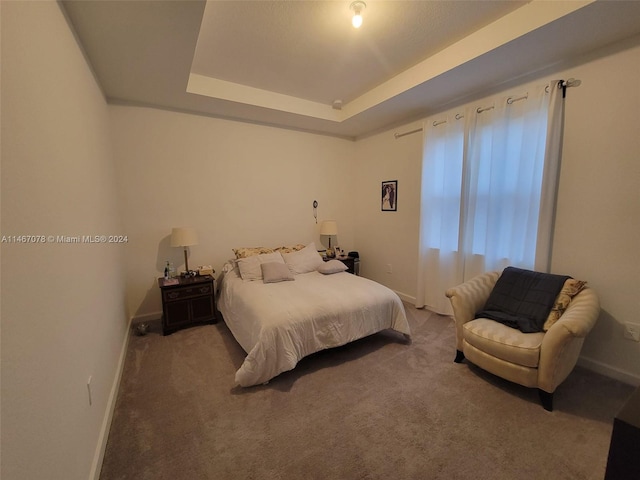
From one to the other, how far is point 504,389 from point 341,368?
50.8 inches

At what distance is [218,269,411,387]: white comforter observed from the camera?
220 centimetres

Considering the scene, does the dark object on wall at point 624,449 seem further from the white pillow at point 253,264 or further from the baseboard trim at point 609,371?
the white pillow at point 253,264

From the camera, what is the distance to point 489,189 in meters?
2.95

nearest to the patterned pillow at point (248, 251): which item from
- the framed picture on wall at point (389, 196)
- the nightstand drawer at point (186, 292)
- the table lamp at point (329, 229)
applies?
the nightstand drawer at point (186, 292)

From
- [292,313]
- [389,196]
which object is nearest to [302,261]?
[292,313]

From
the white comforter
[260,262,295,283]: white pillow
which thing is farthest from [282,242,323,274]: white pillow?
the white comforter

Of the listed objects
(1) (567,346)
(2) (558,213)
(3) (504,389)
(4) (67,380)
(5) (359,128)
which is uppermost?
(5) (359,128)

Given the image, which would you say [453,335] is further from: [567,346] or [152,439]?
[152,439]

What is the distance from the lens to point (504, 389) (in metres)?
2.15

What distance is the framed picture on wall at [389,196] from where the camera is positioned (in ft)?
13.6

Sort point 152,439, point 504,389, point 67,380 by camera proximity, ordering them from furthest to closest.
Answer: point 504,389
point 152,439
point 67,380

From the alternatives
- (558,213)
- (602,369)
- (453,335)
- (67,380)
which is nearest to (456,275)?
(453,335)

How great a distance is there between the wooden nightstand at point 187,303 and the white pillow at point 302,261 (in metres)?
0.99

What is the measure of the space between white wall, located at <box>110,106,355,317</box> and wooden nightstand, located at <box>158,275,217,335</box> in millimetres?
515
